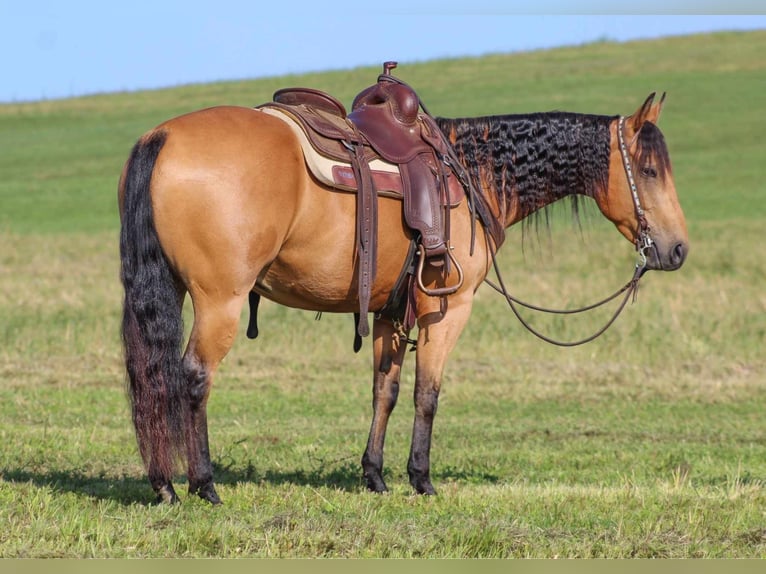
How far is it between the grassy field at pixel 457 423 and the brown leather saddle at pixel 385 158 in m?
0.86

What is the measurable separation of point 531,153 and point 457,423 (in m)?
4.37

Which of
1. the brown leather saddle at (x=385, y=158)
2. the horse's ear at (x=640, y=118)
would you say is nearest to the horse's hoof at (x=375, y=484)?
the brown leather saddle at (x=385, y=158)

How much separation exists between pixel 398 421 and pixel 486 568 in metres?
6.84

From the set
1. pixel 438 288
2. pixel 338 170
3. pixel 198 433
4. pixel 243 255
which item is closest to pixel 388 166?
pixel 338 170

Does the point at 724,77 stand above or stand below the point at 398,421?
above

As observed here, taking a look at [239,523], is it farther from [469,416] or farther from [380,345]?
[469,416]

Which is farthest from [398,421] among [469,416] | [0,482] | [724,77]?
[724,77]

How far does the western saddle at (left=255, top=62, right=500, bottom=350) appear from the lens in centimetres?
661

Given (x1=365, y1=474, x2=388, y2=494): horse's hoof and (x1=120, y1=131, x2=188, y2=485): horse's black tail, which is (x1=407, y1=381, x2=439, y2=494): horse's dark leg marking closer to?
(x1=365, y1=474, x2=388, y2=494): horse's hoof

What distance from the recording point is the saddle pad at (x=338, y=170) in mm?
6484

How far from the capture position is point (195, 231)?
608 cm

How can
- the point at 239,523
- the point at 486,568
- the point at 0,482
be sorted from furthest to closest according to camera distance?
the point at 0,482, the point at 239,523, the point at 486,568

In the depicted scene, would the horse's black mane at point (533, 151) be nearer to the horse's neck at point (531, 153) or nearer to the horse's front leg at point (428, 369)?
the horse's neck at point (531, 153)

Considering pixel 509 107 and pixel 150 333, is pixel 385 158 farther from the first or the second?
pixel 509 107
